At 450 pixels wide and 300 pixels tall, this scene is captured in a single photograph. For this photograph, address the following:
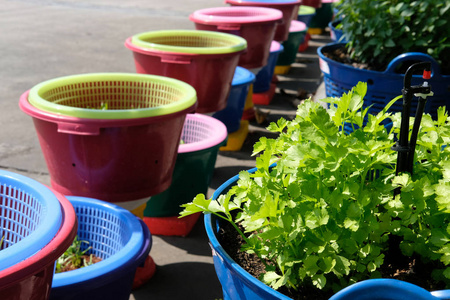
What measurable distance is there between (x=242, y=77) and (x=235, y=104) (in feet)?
0.76

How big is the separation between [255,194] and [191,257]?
152 cm

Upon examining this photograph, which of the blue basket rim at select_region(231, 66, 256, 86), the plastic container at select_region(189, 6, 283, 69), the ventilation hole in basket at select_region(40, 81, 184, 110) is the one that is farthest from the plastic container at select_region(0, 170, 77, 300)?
the plastic container at select_region(189, 6, 283, 69)

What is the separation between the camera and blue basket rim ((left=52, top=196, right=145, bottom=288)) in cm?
Result: 160

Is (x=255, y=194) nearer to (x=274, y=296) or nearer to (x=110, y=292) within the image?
(x=274, y=296)

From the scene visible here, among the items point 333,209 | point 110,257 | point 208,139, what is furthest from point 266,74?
point 333,209

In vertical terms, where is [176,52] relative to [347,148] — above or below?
below

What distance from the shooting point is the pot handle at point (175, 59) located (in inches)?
114

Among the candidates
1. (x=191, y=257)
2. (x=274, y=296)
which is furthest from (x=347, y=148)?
(x=191, y=257)

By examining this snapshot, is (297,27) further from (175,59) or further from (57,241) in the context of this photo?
(57,241)

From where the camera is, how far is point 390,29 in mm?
2896

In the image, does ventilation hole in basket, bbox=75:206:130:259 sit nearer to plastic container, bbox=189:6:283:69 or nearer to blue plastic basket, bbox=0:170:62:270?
blue plastic basket, bbox=0:170:62:270

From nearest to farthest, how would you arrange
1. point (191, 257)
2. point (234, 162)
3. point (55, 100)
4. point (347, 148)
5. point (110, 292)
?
point (347, 148) → point (110, 292) → point (55, 100) → point (191, 257) → point (234, 162)

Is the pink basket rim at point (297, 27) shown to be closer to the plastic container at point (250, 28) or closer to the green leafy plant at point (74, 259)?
the plastic container at point (250, 28)

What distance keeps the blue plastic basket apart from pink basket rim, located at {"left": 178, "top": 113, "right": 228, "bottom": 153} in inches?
42.8
